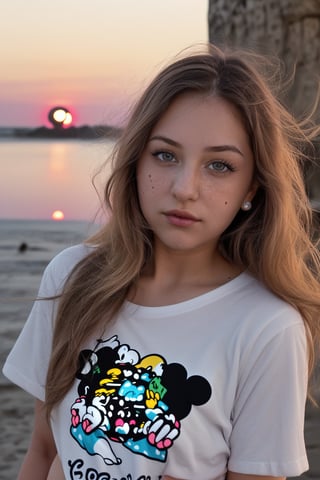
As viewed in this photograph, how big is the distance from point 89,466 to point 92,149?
0.91m

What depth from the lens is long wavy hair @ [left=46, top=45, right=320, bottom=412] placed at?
158cm

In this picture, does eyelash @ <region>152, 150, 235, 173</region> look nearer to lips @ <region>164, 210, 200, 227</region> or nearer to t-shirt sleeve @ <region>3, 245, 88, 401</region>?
lips @ <region>164, 210, 200, 227</region>

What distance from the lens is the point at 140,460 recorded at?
4.96 feet

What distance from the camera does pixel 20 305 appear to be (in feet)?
20.6

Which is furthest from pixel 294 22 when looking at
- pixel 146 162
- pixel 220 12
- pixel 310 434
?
pixel 146 162

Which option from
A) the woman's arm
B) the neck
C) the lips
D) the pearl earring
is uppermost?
the lips

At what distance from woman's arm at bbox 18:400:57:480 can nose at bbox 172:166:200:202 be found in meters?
0.63

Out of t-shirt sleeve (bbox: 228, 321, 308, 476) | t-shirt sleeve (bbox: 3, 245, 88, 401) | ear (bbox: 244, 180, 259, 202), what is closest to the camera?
t-shirt sleeve (bbox: 228, 321, 308, 476)

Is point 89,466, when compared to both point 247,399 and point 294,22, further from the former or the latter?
point 294,22

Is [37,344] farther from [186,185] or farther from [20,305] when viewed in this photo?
[20,305]

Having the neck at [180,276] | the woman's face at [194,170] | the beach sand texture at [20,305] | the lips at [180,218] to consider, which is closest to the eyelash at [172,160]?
the woman's face at [194,170]

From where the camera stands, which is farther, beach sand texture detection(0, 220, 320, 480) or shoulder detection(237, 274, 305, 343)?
beach sand texture detection(0, 220, 320, 480)

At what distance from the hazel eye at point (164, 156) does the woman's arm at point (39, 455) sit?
0.65 meters

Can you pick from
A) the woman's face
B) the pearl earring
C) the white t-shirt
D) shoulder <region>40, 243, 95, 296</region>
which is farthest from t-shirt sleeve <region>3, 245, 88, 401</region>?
the pearl earring
